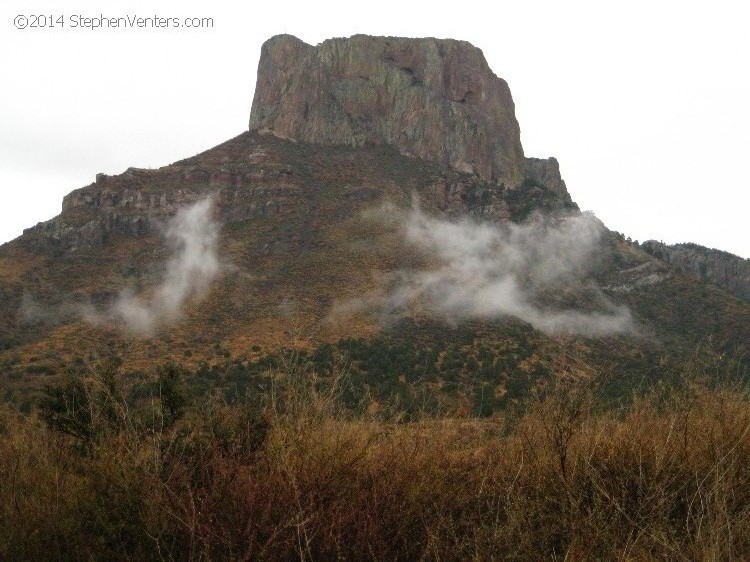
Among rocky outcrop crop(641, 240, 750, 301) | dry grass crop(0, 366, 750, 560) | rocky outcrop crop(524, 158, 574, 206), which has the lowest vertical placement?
dry grass crop(0, 366, 750, 560)

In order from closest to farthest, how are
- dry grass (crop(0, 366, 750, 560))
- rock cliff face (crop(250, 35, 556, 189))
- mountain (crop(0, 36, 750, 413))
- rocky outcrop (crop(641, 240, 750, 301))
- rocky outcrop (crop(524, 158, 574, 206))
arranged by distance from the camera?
dry grass (crop(0, 366, 750, 560)) < mountain (crop(0, 36, 750, 413)) < rocky outcrop (crop(641, 240, 750, 301)) < rock cliff face (crop(250, 35, 556, 189)) < rocky outcrop (crop(524, 158, 574, 206))

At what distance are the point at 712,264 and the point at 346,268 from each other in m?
51.4

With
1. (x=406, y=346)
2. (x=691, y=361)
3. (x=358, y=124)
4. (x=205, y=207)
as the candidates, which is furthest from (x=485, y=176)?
(x=691, y=361)

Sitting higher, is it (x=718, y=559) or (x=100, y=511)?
(x=718, y=559)

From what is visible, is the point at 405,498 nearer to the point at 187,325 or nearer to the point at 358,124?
the point at 187,325

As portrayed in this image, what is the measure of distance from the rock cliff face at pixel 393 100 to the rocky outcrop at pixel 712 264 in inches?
995

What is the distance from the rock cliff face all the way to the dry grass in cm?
7010

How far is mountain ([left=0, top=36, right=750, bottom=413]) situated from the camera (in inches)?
1374

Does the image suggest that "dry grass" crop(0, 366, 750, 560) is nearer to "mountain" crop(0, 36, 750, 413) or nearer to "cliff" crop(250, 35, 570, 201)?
"mountain" crop(0, 36, 750, 413)

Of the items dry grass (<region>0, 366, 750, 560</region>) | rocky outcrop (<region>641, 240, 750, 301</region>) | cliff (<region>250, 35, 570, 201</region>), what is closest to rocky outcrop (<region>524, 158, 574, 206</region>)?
cliff (<region>250, 35, 570, 201</region>)

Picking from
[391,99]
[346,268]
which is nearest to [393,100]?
[391,99]

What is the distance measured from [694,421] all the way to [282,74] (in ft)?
269

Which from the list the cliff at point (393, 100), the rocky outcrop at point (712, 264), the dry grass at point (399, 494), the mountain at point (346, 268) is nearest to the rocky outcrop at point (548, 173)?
the cliff at point (393, 100)

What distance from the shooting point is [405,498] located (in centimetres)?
487
